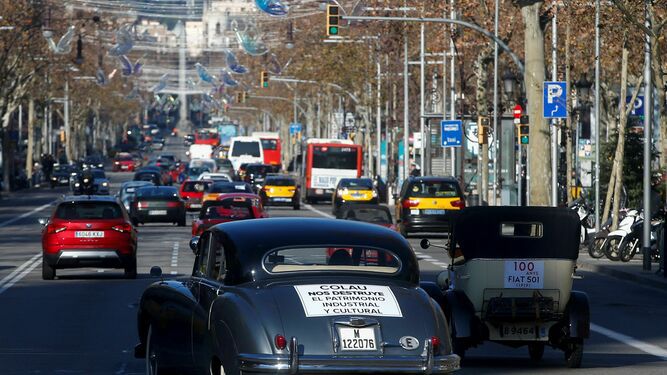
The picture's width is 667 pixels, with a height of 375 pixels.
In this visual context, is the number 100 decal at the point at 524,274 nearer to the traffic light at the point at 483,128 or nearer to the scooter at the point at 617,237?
the scooter at the point at 617,237

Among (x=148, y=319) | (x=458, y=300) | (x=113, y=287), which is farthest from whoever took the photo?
(x=113, y=287)

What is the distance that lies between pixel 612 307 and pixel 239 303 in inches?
528

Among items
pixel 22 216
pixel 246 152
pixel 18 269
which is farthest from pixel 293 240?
pixel 246 152

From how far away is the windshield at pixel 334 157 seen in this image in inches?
3078

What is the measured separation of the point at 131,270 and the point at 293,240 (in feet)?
60.6

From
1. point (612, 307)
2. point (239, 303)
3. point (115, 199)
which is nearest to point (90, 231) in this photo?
A: point (115, 199)

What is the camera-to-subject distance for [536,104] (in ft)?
134

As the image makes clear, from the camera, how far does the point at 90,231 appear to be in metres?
28.5

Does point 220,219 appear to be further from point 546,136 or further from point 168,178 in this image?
point 168,178

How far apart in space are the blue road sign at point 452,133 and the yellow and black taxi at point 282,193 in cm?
1469

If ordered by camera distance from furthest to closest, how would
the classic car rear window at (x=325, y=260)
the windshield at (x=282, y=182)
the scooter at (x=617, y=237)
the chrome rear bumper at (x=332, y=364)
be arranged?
the windshield at (x=282, y=182) → the scooter at (x=617, y=237) → the classic car rear window at (x=325, y=260) → the chrome rear bumper at (x=332, y=364)

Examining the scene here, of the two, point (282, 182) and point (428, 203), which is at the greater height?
point (428, 203)

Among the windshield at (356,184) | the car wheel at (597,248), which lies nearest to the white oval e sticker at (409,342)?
the car wheel at (597,248)

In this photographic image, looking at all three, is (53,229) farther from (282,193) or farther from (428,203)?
(282,193)
